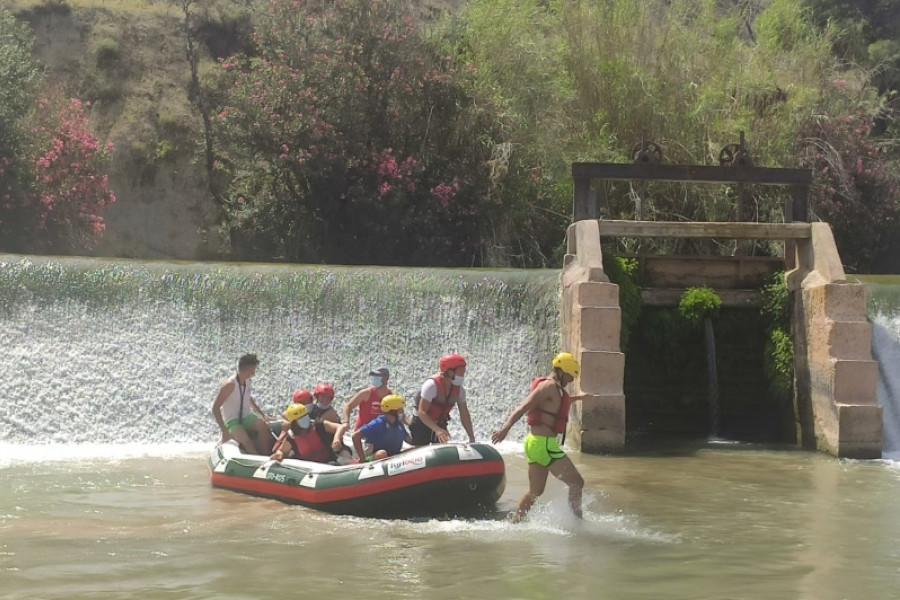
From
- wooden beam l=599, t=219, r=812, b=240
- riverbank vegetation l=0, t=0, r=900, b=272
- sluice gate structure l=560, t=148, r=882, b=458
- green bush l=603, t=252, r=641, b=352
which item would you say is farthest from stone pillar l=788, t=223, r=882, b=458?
riverbank vegetation l=0, t=0, r=900, b=272

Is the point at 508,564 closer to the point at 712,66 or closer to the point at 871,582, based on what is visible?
the point at 871,582

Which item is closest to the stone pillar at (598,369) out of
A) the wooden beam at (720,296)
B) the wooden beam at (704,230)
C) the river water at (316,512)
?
the river water at (316,512)

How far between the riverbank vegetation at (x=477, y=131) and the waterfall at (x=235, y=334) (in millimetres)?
7541

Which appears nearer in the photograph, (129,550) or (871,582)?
(871,582)

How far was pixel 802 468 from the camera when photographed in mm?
13648

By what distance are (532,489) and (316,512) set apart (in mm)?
2018

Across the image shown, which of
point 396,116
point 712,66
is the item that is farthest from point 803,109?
point 396,116

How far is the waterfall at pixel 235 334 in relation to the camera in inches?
619

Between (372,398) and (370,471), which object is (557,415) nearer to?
(370,471)

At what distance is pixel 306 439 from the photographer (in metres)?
11.3

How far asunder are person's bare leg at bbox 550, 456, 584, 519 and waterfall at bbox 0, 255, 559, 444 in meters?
5.66

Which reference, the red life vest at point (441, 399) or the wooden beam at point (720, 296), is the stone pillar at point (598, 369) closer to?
the wooden beam at point (720, 296)

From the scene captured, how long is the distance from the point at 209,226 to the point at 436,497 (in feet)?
78.1

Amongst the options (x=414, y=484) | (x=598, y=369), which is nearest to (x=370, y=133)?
(x=598, y=369)
